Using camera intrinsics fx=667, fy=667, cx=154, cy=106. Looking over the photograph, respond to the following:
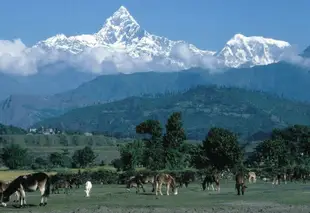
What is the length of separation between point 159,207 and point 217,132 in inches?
3970

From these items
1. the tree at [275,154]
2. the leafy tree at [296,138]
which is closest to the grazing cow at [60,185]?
the tree at [275,154]

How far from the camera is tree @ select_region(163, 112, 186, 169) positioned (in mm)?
139875

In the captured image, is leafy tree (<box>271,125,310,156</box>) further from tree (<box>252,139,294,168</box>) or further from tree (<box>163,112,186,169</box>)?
tree (<box>163,112,186,169</box>)

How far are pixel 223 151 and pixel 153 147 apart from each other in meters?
14.9

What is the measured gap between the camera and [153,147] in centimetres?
14188

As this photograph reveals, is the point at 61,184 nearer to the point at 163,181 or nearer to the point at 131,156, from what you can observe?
the point at 163,181

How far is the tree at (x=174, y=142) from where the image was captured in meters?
140

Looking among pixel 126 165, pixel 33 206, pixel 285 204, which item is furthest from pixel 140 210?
pixel 126 165

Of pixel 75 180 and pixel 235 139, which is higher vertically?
pixel 235 139

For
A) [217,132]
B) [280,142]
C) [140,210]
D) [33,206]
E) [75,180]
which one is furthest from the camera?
[280,142]

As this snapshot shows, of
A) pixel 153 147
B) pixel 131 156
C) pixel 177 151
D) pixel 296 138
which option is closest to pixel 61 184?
pixel 131 156

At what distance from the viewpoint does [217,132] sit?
150375 mm

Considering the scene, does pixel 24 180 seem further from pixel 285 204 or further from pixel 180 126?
pixel 180 126

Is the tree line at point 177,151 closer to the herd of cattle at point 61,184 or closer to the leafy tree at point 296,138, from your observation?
the leafy tree at point 296,138
